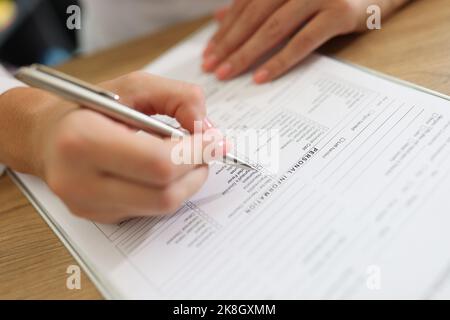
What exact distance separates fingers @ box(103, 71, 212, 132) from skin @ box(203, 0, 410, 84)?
0.56 feet

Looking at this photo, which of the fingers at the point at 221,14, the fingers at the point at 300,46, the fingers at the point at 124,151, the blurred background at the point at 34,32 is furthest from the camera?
the blurred background at the point at 34,32

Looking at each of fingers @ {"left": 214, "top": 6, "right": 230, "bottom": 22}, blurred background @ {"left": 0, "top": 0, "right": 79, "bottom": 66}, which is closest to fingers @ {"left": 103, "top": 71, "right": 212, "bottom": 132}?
fingers @ {"left": 214, "top": 6, "right": 230, "bottom": 22}

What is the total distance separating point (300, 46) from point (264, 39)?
0.19 feet

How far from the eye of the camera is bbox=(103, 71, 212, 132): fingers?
16.5 inches

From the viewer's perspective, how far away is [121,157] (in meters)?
0.34

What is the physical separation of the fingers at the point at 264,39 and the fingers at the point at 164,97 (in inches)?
6.9

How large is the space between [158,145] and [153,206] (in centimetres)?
6

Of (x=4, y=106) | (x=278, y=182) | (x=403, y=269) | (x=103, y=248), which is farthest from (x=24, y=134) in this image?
(x=403, y=269)

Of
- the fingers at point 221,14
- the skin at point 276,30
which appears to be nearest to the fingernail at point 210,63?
the skin at point 276,30

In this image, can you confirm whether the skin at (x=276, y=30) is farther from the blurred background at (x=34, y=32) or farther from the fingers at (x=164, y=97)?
the blurred background at (x=34, y=32)

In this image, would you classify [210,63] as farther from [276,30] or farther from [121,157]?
[121,157]

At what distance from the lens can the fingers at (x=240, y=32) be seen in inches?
24.0

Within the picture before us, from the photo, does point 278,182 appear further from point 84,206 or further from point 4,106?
point 4,106

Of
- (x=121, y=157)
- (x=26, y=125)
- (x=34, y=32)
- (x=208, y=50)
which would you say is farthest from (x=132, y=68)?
(x=34, y=32)
